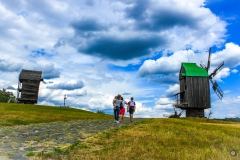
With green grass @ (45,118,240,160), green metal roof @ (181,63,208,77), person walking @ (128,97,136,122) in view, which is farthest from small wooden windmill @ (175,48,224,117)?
green grass @ (45,118,240,160)

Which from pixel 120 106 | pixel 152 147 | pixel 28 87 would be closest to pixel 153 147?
pixel 152 147

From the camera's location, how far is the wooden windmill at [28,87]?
5138cm

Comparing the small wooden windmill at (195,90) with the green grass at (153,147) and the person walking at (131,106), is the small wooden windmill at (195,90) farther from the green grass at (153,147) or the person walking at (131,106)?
the green grass at (153,147)

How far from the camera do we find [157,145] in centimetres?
1202

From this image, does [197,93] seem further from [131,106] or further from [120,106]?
[120,106]

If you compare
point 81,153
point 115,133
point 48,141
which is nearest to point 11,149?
point 48,141

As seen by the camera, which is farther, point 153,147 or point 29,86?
point 29,86

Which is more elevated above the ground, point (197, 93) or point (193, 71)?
point (193, 71)

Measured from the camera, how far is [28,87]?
51.7m

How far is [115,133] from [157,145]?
3178 millimetres

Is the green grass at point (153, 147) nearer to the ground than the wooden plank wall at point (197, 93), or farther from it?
nearer to the ground

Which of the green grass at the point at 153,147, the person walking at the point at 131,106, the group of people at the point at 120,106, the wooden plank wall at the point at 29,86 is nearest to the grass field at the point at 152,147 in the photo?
the green grass at the point at 153,147

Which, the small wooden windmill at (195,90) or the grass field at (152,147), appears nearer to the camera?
the grass field at (152,147)

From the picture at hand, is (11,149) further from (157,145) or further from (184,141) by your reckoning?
(184,141)
